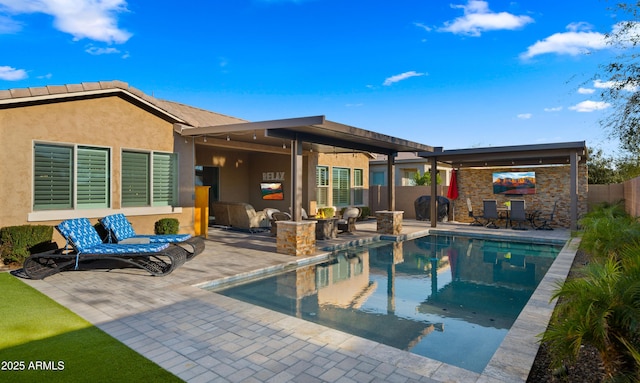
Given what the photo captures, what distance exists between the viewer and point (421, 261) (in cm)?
1005

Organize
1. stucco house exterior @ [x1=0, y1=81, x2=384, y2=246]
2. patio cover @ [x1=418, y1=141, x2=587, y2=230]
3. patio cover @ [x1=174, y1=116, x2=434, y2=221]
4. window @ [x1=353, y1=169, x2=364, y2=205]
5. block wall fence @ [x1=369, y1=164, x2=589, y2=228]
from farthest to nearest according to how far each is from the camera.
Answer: window @ [x1=353, y1=169, x2=364, y2=205]
block wall fence @ [x1=369, y1=164, x2=589, y2=228]
patio cover @ [x1=418, y1=141, x2=587, y2=230]
patio cover @ [x1=174, y1=116, x2=434, y2=221]
stucco house exterior @ [x1=0, y1=81, x2=384, y2=246]

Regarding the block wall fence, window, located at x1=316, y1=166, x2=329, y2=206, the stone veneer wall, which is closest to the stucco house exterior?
window, located at x1=316, y1=166, x2=329, y2=206

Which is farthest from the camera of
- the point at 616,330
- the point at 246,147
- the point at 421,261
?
the point at 246,147

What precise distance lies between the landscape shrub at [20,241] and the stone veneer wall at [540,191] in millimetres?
17252

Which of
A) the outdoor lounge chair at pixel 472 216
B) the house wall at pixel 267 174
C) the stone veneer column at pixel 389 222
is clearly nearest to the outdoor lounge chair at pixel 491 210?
the outdoor lounge chair at pixel 472 216

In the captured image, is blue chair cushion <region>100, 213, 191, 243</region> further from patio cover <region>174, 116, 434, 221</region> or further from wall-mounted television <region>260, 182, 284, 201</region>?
wall-mounted television <region>260, 182, 284, 201</region>

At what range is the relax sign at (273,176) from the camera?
668 inches

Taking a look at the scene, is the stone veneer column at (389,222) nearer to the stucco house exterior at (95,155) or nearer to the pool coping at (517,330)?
the pool coping at (517,330)

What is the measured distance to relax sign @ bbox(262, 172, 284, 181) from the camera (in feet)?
55.7

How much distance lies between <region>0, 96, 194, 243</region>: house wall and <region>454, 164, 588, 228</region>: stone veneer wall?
46.5ft

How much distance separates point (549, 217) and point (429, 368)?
53.7ft

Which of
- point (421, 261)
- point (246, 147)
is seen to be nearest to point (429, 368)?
point (421, 261)

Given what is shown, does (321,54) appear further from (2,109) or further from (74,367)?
(74,367)

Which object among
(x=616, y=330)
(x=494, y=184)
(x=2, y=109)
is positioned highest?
(x=2, y=109)
